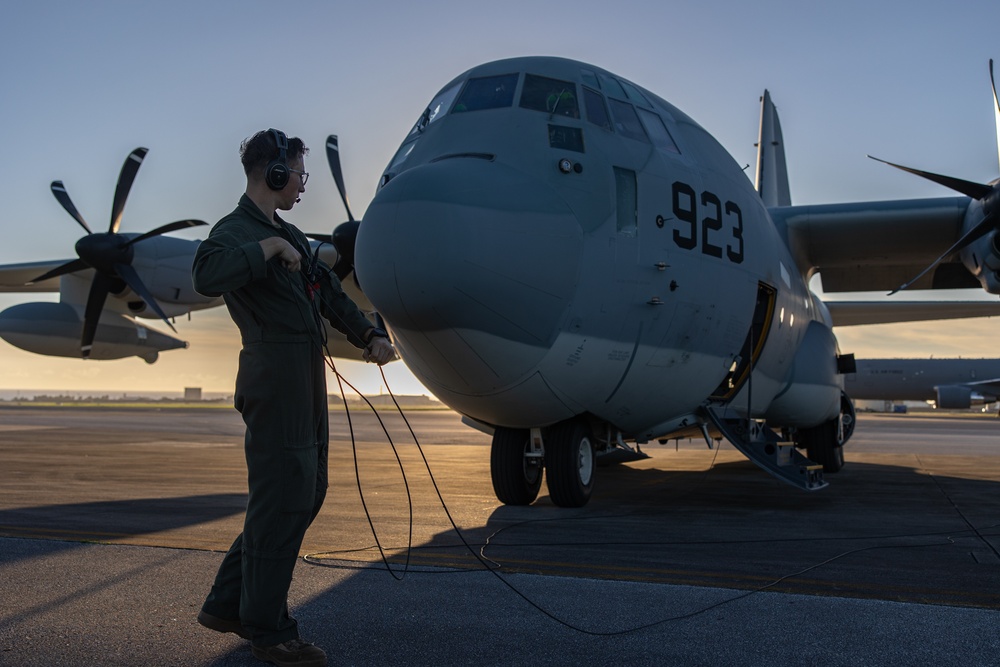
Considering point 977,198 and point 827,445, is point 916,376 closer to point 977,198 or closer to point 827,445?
point 827,445

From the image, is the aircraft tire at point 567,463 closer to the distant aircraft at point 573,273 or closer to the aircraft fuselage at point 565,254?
the distant aircraft at point 573,273

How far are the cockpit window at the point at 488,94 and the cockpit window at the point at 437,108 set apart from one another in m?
0.17

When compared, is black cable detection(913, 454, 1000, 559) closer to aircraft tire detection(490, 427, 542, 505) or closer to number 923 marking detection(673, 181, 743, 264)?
number 923 marking detection(673, 181, 743, 264)

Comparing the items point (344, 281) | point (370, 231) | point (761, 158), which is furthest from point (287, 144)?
point (761, 158)

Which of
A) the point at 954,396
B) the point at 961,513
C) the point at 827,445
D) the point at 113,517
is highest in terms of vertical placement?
the point at 954,396

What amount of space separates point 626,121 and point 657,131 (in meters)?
0.48

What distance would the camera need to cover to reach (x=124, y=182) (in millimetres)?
17828

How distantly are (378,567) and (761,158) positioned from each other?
15.6 metres

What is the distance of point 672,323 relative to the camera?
26.0 ft

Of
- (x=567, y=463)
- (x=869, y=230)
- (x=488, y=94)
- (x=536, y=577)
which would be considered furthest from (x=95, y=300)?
(x=536, y=577)

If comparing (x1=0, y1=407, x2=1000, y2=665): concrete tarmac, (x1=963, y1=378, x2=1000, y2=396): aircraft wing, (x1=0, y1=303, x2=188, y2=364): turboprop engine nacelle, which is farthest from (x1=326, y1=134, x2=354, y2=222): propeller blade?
(x1=963, y1=378, x2=1000, y2=396): aircraft wing

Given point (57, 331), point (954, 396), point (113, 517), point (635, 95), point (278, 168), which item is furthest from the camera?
point (954, 396)

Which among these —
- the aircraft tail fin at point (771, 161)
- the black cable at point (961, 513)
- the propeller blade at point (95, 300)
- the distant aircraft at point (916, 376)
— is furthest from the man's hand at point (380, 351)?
the distant aircraft at point (916, 376)

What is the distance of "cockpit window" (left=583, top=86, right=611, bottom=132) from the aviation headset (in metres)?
4.84
